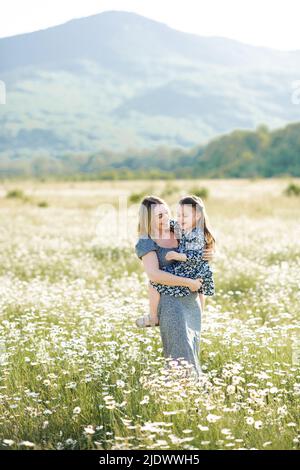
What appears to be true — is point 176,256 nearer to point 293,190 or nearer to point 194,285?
point 194,285

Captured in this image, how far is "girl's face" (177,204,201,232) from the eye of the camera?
5.81 m

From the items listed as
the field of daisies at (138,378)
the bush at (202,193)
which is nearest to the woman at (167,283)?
the field of daisies at (138,378)

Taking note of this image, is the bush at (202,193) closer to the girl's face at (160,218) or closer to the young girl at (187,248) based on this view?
the young girl at (187,248)

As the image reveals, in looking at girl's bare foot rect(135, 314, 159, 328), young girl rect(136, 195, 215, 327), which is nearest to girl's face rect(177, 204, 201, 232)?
young girl rect(136, 195, 215, 327)

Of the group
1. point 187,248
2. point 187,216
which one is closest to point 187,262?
point 187,248

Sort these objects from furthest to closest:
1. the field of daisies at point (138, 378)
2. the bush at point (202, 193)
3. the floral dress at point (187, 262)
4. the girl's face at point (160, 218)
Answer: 1. the bush at point (202, 193)
2. the floral dress at point (187, 262)
3. the girl's face at point (160, 218)
4. the field of daisies at point (138, 378)

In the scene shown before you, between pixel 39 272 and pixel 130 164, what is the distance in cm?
18291

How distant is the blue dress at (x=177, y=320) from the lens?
580 cm

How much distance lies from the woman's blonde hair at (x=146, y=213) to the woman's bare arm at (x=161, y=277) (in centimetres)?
18

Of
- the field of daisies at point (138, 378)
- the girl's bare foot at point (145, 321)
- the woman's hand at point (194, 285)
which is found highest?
the woman's hand at point (194, 285)

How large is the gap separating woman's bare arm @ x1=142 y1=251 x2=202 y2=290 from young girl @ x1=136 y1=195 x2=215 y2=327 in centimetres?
9

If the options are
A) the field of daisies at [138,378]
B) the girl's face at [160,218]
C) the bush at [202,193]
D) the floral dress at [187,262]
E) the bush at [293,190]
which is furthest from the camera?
the bush at [293,190]

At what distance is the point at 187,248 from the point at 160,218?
1.11 ft
